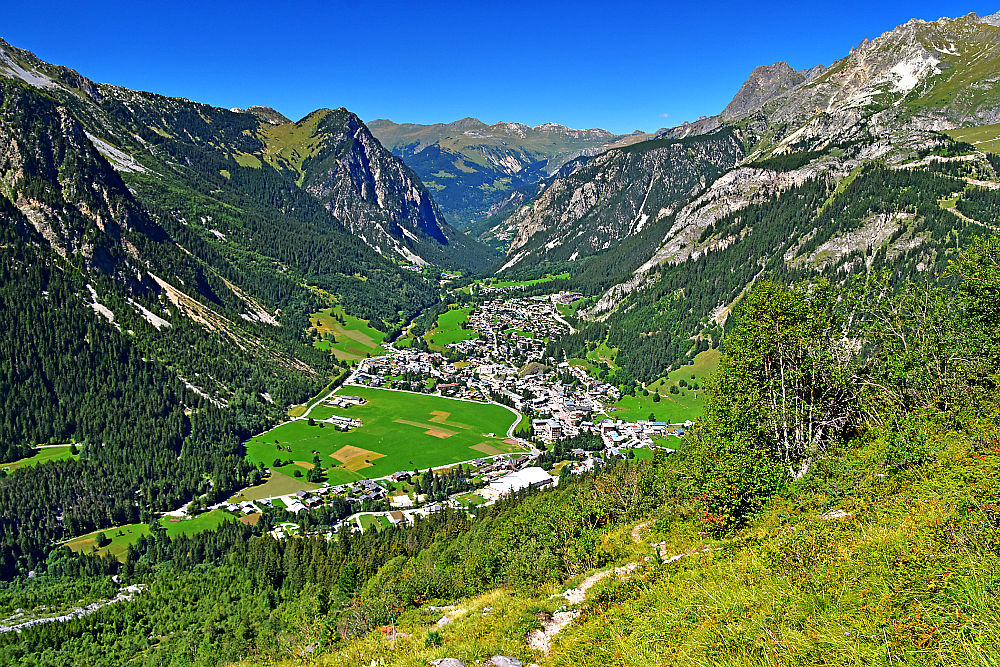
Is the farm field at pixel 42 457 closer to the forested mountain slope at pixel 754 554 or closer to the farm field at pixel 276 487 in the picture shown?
the farm field at pixel 276 487

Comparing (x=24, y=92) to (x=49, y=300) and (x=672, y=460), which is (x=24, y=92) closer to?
(x=49, y=300)

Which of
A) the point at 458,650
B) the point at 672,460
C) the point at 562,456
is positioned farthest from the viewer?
the point at 562,456

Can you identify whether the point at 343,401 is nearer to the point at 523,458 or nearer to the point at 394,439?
the point at 394,439

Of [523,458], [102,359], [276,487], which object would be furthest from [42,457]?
[523,458]

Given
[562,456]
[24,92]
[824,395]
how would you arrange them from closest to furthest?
[824,395], [562,456], [24,92]

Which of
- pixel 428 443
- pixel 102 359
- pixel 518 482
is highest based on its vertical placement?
pixel 102 359

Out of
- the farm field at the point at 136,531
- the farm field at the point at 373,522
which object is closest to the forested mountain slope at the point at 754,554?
the farm field at the point at 136,531

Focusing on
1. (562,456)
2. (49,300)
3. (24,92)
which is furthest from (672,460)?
(24,92)
